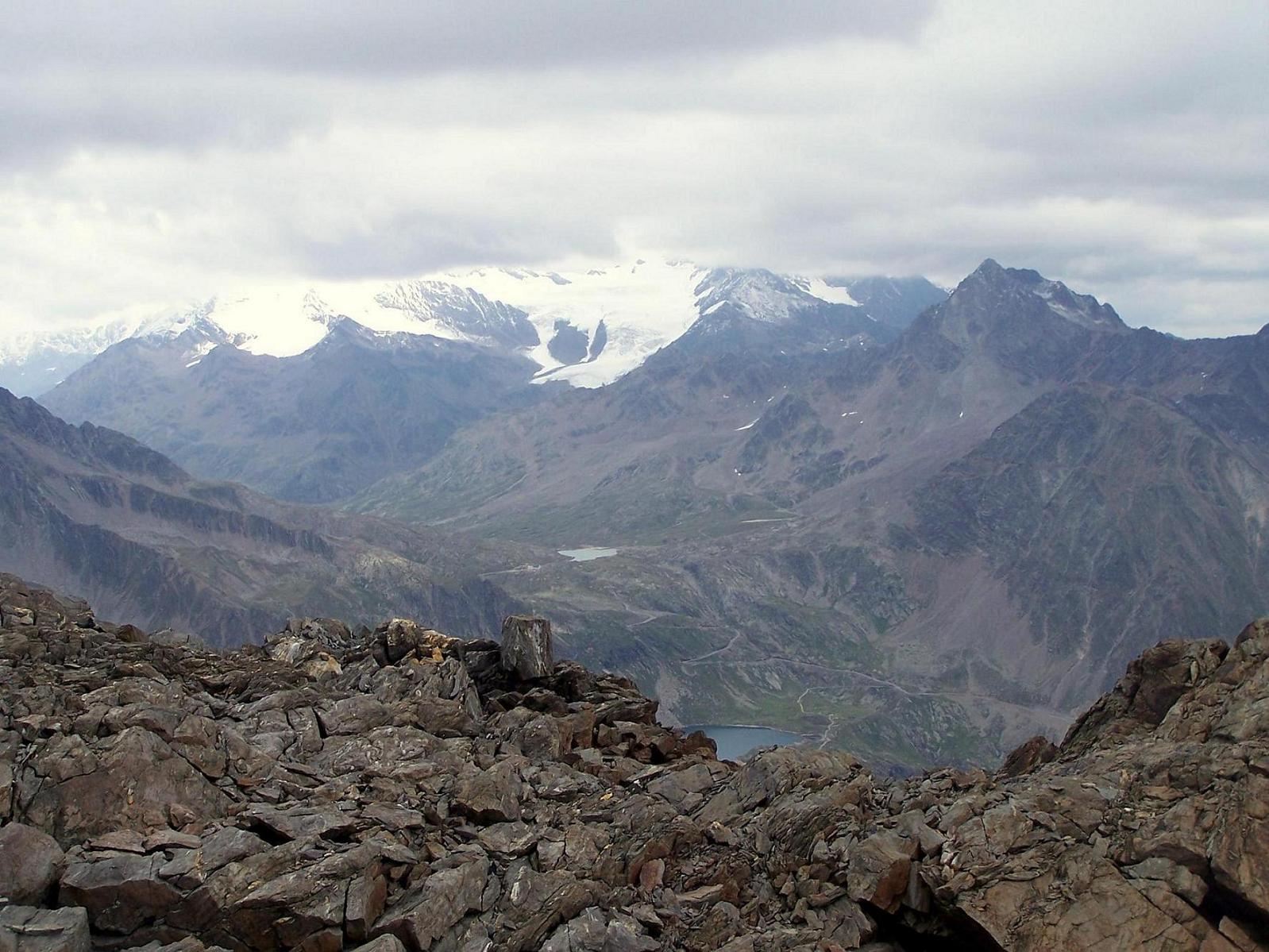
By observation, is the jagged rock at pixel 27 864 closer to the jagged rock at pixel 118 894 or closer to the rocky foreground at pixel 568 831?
the rocky foreground at pixel 568 831

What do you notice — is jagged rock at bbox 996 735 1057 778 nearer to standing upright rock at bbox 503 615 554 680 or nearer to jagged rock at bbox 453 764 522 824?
jagged rock at bbox 453 764 522 824

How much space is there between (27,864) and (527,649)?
90.3ft

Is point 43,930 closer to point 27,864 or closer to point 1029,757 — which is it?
point 27,864

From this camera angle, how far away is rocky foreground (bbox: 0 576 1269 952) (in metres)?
33.5

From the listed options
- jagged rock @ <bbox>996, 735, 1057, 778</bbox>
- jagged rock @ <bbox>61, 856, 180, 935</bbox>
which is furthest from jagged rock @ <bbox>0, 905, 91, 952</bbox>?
jagged rock @ <bbox>996, 735, 1057, 778</bbox>

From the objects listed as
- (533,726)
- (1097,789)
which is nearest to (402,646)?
(533,726)

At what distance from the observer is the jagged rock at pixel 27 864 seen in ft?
109

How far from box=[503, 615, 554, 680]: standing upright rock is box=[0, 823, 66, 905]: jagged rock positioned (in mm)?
26132

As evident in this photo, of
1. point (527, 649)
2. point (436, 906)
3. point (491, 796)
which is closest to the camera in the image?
point (436, 906)

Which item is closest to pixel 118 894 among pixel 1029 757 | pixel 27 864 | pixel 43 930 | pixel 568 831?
pixel 43 930

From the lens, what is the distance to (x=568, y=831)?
132 ft

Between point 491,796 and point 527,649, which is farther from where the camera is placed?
point 527,649

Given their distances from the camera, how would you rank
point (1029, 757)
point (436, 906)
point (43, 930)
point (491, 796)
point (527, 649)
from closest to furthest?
1. point (43, 930)
2. point (436, 906)
3. point (491, 796)
4. point (1029, 757)
5. point (527, 649)

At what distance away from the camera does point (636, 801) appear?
43.1 m
